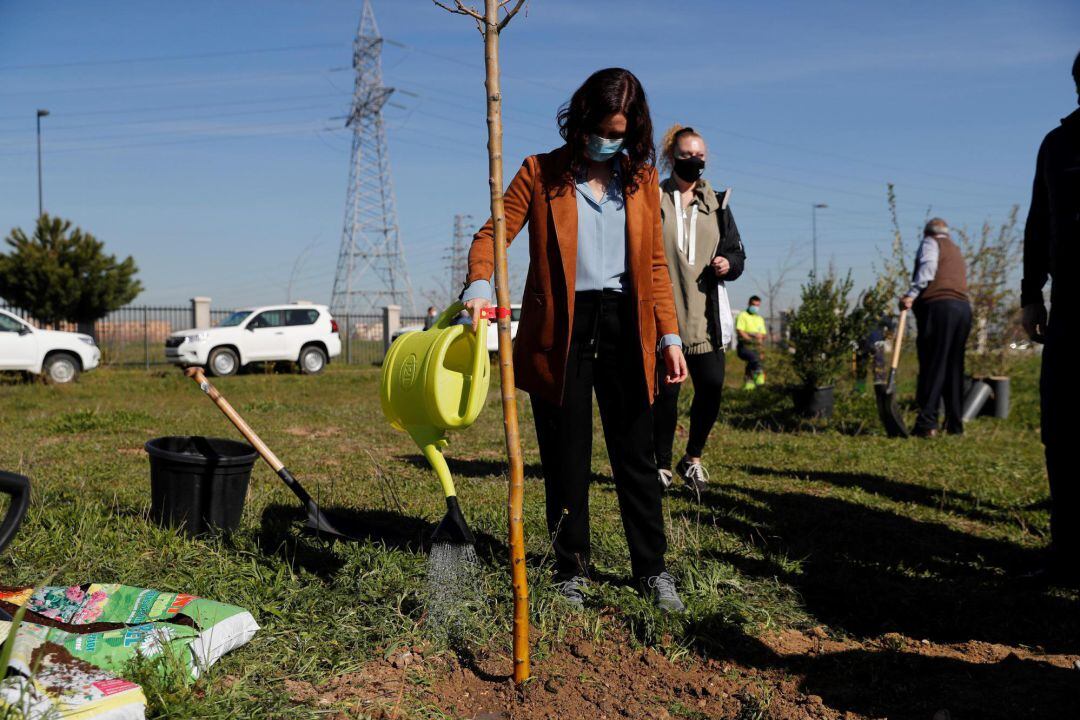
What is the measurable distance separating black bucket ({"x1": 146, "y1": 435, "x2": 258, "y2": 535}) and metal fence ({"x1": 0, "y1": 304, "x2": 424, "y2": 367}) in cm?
1906

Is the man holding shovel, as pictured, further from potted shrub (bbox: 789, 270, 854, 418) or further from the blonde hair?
the blonde hair

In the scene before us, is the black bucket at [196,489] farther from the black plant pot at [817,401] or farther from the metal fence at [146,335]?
the metal fence at [146,335]

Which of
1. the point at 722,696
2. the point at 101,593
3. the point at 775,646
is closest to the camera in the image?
the point at 722,696

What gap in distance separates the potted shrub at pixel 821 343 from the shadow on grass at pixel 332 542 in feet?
18.3

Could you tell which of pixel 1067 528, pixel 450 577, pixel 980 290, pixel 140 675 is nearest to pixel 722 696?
pixel 450 577

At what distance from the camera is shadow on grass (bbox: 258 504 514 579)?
3420 mm

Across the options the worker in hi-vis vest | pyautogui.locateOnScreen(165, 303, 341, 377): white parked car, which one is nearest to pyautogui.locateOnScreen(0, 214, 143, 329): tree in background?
pyautogui.locateOnScreen(165, 303, 341, 377): white parked car

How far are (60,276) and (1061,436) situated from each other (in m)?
25.0

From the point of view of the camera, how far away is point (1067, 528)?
340 cm

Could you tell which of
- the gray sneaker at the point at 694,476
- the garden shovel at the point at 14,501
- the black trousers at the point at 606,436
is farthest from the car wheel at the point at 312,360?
the garden shovel at the point at 14,501

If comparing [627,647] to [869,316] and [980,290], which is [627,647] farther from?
[980,290]

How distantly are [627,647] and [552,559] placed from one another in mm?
674

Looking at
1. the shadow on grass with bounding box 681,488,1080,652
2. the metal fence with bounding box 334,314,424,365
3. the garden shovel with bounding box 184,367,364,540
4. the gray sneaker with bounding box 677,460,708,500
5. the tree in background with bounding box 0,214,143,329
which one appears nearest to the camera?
the shadow on grass with bounding box 681,488,1080,652

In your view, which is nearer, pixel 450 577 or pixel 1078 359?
pixel 450 577
